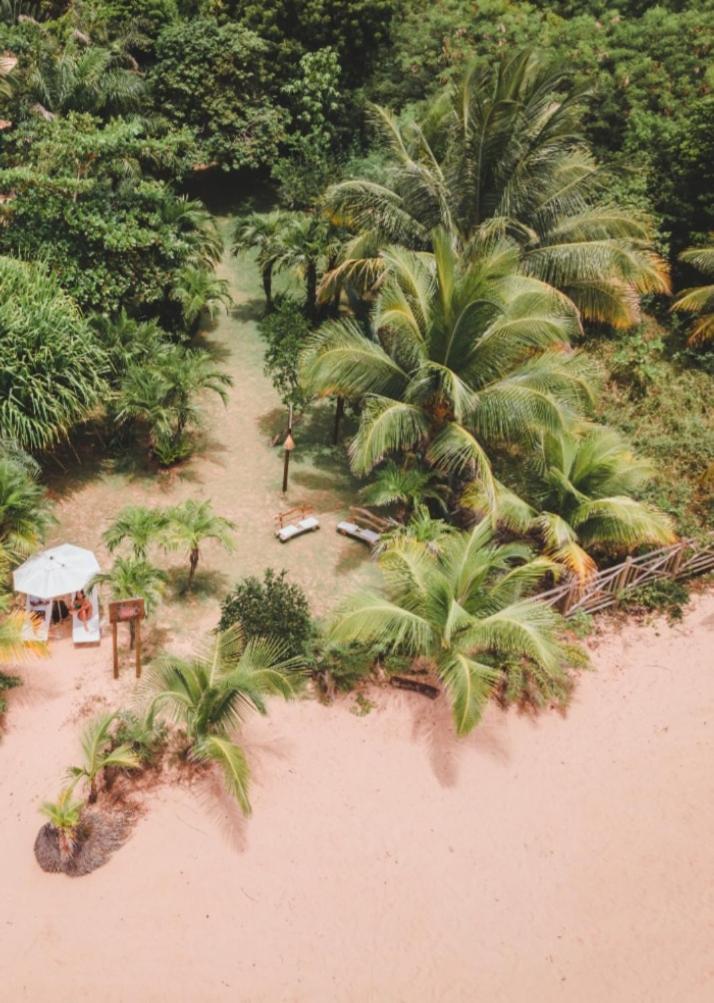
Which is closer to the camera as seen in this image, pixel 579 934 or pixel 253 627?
pixel 579 934

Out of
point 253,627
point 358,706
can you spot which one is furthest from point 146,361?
point 358,706

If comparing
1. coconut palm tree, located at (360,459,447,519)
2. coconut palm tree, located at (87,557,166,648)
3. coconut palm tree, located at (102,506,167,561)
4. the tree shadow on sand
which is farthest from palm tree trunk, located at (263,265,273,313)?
the tree shadow on sand

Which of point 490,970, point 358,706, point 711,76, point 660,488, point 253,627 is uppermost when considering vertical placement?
point 711,76

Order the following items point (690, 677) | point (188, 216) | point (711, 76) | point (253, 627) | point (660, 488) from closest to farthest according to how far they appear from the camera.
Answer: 1. point (253, 627)
2. point (690, 677)
3. point (660, 488)
4. point (188, 216)
5. point (711, 76)

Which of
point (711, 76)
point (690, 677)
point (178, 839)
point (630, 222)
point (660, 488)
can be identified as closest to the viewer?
point (178, 839)

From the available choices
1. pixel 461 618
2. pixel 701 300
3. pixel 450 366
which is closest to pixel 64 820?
pixel 461 618

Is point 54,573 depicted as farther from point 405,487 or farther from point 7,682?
point 405,487

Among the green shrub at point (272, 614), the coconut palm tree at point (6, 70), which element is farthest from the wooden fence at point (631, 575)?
the coconut palm tree at point (6, 70)

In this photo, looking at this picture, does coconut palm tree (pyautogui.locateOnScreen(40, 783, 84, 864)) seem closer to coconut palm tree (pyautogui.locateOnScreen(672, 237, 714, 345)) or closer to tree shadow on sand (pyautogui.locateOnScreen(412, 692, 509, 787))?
tree shadow on sand (pyautogui.locateOnScreen(412, 692, 509, 787))

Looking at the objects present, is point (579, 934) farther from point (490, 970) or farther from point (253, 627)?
point (253, 627)
